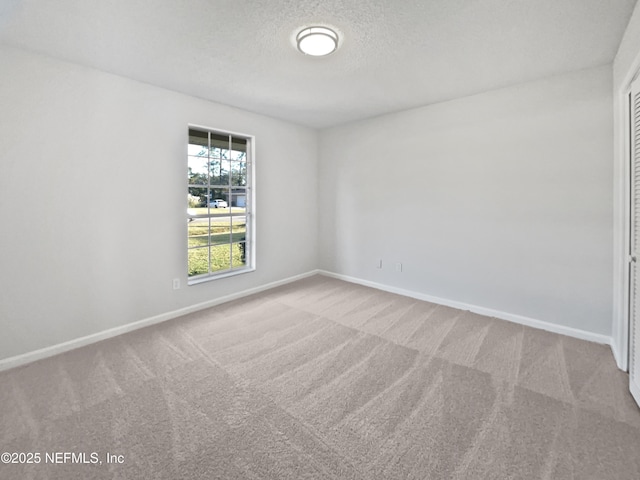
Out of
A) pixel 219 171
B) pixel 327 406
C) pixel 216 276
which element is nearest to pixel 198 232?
pixel 216 276

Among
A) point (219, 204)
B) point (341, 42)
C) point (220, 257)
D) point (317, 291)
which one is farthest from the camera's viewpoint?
point (317, 291)

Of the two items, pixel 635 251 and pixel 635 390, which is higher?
pixel 635 251

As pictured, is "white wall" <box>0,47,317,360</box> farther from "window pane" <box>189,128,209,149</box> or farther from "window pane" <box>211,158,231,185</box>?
"window pane" <box>211,158,231,185</box>

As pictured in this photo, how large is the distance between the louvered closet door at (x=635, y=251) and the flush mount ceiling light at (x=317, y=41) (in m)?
2.11

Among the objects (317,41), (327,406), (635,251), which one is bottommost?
(327,406)

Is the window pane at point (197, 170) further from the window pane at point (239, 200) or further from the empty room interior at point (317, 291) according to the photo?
the window pane at point (239, 200)

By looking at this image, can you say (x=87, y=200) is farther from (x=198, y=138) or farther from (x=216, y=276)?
(x=216, y=276)

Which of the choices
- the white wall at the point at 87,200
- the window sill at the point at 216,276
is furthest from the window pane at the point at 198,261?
the white wall at the point at 87,200

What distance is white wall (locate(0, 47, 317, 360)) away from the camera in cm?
232

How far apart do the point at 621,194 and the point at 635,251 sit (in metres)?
0.53

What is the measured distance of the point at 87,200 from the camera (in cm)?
268

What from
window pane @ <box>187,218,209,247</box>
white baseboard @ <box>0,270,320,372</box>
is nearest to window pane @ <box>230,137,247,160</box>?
window pane @ <box>187,218,209,247</box>

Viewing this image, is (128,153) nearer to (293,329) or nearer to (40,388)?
(40,388)

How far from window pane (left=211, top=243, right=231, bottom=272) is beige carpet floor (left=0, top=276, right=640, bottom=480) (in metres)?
1.05
